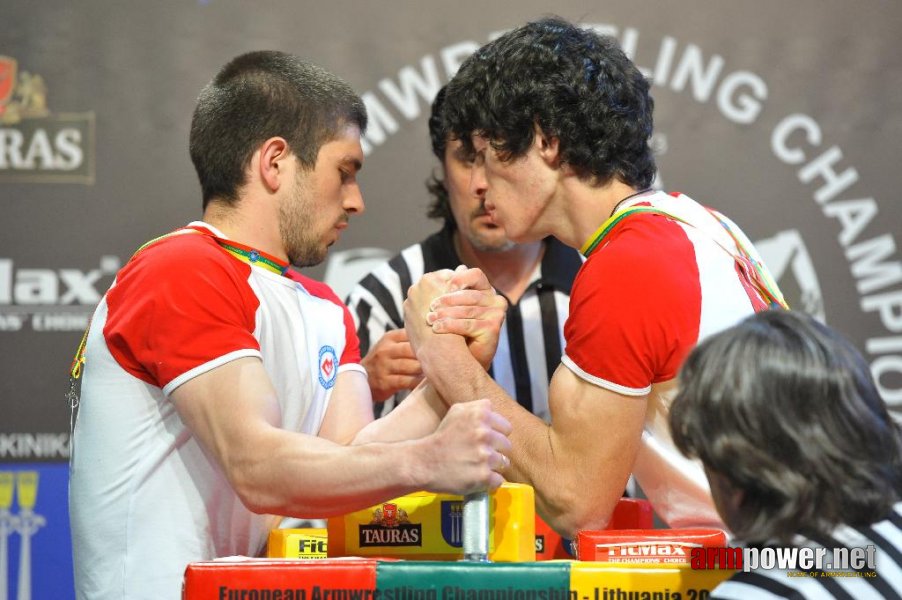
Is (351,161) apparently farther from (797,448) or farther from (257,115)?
(797,448)

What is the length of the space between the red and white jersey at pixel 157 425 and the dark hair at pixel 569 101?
1.97 ft

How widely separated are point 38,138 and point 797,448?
255cm

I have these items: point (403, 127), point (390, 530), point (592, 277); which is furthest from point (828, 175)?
point (390, 530)

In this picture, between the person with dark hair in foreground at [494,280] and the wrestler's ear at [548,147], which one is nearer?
the wrestler's ear at [548,147]

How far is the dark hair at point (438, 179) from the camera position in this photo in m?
2.89

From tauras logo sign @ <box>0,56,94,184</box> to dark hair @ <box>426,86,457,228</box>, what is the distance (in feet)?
3.25

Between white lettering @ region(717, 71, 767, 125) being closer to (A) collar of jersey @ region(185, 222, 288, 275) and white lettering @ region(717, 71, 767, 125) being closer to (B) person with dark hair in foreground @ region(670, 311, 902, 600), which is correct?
(A) collar of jersey @ region(185, 222, 288, 275)

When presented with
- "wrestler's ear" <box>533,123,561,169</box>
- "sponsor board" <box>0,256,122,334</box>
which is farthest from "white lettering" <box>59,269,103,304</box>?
"wrestler's ear" <box>533,123,561,169</box>

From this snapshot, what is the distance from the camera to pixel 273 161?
194cm

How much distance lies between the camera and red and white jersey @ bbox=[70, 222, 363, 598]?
64.2 inches

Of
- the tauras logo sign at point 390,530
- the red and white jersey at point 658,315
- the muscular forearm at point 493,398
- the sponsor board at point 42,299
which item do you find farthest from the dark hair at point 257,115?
the sponsor board at point 42,299

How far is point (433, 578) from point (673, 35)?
7.55 ft

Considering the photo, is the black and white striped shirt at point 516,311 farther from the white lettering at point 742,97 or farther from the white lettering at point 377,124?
the white lettering at point 742,97

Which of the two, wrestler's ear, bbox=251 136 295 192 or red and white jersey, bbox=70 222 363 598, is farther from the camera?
wrestler's ear, bbox=251 136 295 192
